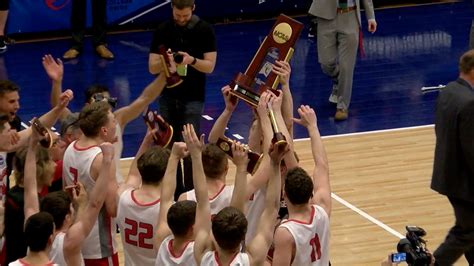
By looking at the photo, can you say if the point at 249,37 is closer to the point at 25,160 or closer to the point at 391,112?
the point at 391,112

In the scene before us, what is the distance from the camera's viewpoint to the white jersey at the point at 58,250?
788 centimetres

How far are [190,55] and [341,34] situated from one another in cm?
402

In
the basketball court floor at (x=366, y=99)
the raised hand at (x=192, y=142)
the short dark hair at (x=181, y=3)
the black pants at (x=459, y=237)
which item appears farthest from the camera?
the basketball court floor at (x=366, y=99)

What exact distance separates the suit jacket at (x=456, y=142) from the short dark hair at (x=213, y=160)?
7.44 feet

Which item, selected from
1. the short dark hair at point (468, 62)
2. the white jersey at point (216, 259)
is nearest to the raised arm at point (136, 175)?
the white jersey at point (216, 259)

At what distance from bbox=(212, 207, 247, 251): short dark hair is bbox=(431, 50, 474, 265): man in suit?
3.01 metres

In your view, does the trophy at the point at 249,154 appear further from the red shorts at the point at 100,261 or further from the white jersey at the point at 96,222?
the red shorts at the point at 100,261

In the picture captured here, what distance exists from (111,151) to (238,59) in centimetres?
1019

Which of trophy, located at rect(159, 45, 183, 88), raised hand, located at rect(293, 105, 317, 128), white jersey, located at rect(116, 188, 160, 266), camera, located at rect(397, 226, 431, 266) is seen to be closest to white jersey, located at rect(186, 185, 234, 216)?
white jersey, located at rect(116, 188, 160, 266)

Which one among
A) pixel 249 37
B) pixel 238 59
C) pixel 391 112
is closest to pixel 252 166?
pixel 391 112

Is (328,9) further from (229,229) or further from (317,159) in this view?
(229,229)

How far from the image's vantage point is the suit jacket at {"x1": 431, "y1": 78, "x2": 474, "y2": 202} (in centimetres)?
941

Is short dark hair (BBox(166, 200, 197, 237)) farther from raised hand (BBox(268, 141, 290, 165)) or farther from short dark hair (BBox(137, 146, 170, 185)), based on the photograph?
short dark hair (BBox(137, 146, 170, 185))

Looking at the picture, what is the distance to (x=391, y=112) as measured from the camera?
15.4m
